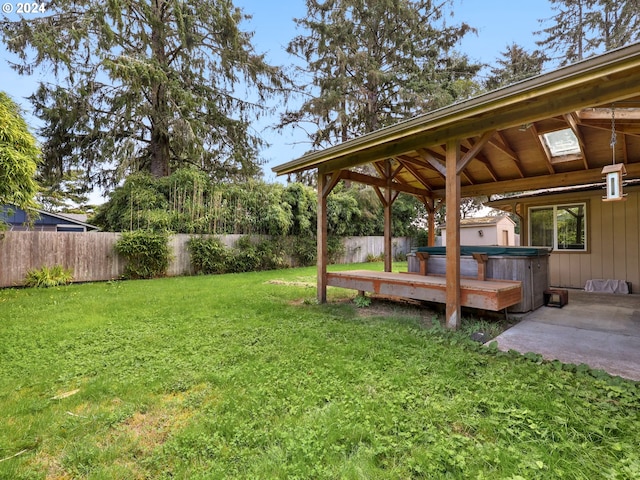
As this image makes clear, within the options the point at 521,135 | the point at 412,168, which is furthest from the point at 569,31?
the point at 521,135

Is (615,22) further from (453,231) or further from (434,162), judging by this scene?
(453,231)

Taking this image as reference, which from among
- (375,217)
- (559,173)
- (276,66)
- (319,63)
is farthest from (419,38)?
(559,173)

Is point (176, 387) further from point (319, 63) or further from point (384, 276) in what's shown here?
point (319, 63)

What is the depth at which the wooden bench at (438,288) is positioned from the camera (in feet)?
11.8

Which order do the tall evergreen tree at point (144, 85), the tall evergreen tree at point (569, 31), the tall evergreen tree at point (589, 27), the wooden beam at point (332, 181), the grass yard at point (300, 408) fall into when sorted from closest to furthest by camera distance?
the grass yard at point (300, 408)
the wooden beam at point (332, 181)
the tall evergreen tree at point (144, 85)
the tall evergreen tree at point (589, 27)
the tall evergreen tree at point (569, 31)

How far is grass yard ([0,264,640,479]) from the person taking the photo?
5.02ft

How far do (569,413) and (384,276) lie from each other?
3.18m

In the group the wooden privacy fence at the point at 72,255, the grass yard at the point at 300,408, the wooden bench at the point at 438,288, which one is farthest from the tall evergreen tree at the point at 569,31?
the wooden privacy fence at the point at 72,255

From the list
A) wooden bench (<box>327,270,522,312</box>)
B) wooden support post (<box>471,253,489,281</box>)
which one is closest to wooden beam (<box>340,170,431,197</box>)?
wooden bench (<box>327,270,522,312</box>)

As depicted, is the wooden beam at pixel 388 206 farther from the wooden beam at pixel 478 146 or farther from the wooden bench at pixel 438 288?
the wooden beam at pixel 478 146

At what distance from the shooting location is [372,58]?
47.9ft

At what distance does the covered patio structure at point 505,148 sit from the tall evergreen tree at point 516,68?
1191cm

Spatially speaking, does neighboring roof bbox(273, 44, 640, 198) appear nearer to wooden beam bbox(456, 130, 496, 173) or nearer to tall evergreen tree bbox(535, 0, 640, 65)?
wooden beam bbox(456, 130, 496, 173)

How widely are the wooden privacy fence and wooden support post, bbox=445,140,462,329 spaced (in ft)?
26.2
